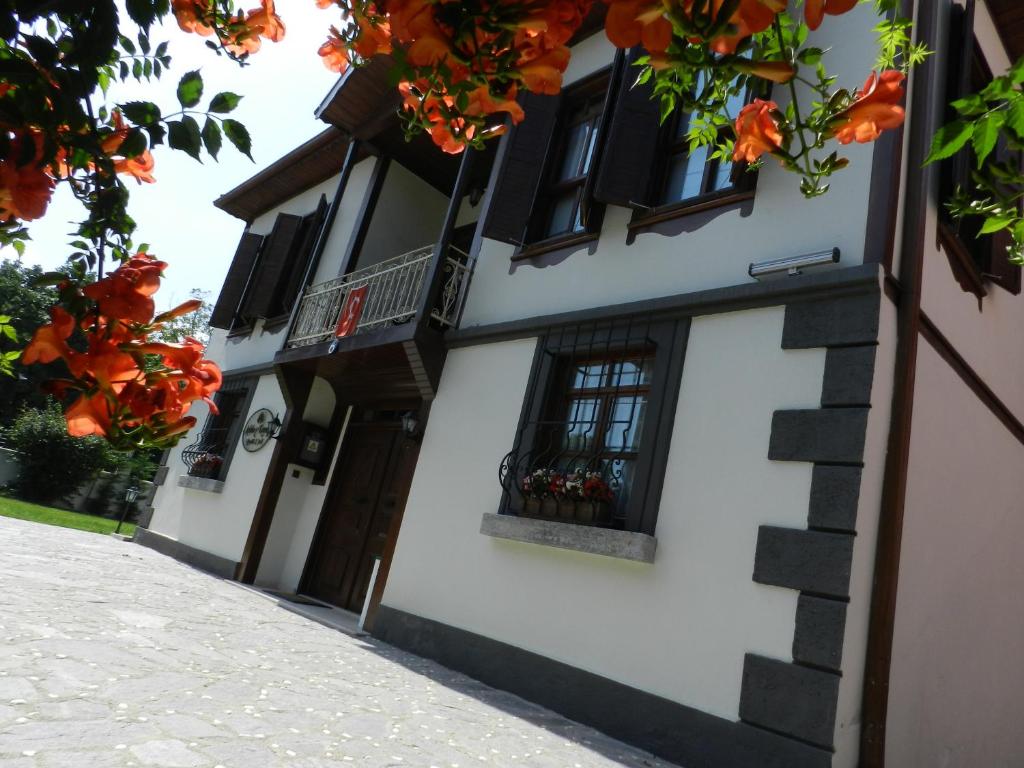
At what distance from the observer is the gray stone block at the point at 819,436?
3904 millimetres

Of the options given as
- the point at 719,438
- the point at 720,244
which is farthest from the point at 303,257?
the point at 719,438

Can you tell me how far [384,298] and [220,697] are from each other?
5183 millimetres

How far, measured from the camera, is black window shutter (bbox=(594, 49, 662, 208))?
5613 mm

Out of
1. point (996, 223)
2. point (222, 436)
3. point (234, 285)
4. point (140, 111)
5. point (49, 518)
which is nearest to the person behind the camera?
point (140, 111)

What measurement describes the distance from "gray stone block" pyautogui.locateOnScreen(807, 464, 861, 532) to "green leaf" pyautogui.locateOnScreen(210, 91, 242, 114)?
3653mm

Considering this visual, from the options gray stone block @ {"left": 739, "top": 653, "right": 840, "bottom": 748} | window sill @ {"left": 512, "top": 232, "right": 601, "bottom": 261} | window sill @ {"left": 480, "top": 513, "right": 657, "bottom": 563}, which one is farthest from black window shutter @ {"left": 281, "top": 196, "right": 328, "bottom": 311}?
gray stone block @ {"left": 739, "top": 653, "right": 840, "bottom": 748}

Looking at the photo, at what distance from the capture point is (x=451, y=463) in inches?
251

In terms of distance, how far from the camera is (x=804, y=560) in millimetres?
3852

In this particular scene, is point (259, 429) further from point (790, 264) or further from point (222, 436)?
point (790, 264)

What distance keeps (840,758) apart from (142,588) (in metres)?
5.51

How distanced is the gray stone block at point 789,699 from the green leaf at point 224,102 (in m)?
3.72

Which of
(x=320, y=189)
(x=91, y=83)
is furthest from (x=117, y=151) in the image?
(x=320, y=189)

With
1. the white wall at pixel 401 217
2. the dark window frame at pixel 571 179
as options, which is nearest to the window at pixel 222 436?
the white wall at pixel 401 217

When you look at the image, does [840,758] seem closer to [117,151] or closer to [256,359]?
[117,151]
